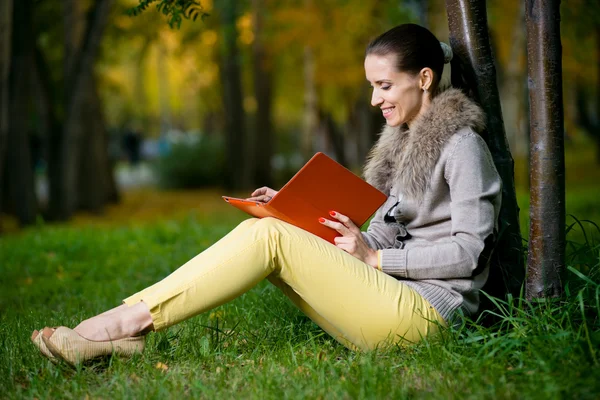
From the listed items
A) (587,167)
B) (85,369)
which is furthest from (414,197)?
(587,167)

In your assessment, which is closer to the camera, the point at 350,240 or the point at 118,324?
the point at 118,324

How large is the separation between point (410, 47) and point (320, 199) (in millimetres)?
757

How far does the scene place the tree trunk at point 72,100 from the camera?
1059cm

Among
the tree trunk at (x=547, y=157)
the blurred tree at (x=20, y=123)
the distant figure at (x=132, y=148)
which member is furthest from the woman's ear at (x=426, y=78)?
the distant figure at (x=132, y=148)

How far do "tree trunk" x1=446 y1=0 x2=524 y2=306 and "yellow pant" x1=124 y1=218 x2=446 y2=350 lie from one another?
589 mm

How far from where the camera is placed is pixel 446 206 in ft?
10.4

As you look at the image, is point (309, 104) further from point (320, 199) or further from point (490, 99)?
point (320, 199)

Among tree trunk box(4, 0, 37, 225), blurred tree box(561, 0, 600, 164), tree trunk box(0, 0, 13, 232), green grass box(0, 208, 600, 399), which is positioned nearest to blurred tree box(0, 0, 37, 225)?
tree trunk box(4, 0, 37, 225)

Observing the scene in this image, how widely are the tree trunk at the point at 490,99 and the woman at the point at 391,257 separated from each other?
28 cm

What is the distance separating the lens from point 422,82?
321 cm

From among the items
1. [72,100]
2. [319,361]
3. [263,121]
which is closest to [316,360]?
[319,361]

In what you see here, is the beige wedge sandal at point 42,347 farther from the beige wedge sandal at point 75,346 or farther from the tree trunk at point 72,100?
the tree trunk at point 72,100

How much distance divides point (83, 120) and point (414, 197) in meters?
10.6

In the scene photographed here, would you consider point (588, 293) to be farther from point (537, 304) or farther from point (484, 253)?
point (484, 253)
